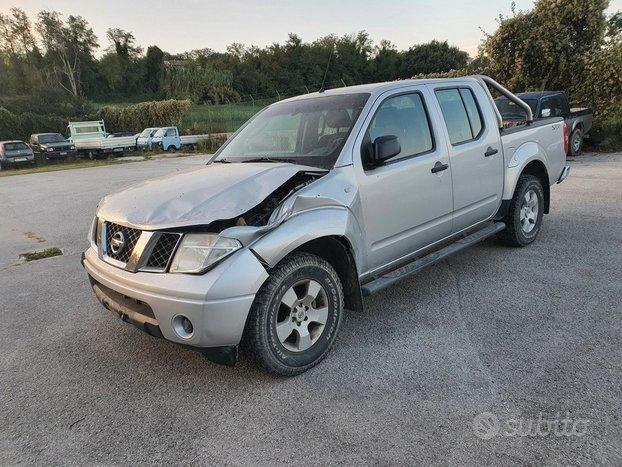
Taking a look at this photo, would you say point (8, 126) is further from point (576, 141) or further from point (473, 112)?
point (473, 112)

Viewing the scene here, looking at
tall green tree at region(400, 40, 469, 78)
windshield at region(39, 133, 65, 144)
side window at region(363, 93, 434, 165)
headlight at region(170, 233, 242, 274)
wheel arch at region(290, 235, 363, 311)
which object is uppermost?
tall green tree at region(400, 40, 469, 78)

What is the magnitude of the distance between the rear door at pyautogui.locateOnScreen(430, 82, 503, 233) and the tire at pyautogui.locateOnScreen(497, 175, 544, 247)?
31 centimetres

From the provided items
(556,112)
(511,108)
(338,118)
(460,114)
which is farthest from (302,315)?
(556,112)

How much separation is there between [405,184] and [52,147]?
26.5 meters

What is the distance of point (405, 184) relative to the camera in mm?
3488

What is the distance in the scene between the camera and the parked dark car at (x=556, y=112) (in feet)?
34.0

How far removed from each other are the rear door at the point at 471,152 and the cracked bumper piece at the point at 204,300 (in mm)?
2284

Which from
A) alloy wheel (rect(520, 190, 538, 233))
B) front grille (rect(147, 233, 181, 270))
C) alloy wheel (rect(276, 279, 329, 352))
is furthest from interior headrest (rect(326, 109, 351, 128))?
alloy wheel (rect(520, 190, 538, 233))

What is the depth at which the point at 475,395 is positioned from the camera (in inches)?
101

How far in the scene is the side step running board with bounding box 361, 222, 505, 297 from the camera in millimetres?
3258

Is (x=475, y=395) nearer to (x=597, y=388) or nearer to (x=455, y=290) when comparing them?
(x=597, y=388)

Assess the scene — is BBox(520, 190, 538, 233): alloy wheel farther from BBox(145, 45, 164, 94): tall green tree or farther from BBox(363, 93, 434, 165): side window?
BBox(145, 45, 164, 94): tall green tree

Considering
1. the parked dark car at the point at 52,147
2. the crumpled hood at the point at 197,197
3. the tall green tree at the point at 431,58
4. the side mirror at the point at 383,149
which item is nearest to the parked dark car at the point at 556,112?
the side mirror at the point at 383,149

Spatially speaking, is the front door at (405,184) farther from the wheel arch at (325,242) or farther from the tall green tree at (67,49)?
the tall green tree at (67,49)
